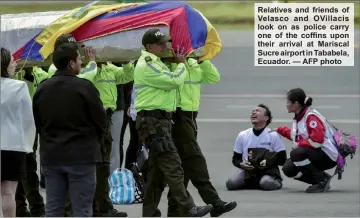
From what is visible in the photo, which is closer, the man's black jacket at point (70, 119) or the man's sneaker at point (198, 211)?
the man's black jacket at point (70, 119)

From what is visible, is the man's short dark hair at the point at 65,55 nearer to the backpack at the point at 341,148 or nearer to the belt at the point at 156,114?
the belt at the point at 156,114

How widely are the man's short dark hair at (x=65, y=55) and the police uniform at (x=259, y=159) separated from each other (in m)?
4.50

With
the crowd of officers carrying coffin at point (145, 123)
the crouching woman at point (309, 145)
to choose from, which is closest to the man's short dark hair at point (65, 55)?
the crowd of officers carrying coffin at point (145, 123)

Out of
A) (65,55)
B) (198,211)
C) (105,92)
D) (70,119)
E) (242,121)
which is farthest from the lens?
(242,121)

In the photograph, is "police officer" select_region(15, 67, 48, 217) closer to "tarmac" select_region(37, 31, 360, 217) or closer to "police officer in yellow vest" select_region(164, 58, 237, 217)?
"tarmac" select_region(37, 31, 360, 217)

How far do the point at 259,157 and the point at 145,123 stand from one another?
9.39ft

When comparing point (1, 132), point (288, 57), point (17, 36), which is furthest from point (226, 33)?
point (1, 132)

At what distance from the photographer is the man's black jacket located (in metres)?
9.74

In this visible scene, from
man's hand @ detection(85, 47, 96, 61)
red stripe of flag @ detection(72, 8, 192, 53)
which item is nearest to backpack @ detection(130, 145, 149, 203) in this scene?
red stripe of flag @ detection(72, 8, 192, 53)

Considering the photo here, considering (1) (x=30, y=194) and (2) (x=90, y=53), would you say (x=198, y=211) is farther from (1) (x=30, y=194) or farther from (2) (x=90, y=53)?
(2) (x=90, y=53)

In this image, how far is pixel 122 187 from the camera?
13008mm

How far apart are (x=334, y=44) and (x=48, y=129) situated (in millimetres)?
4989

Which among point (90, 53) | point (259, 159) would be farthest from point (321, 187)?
point (90, 53)

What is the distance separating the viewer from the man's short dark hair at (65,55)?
9.89 meters
